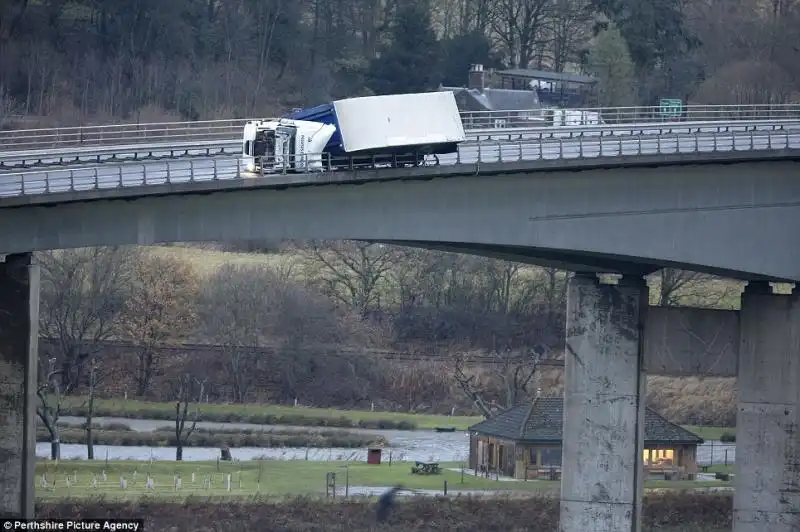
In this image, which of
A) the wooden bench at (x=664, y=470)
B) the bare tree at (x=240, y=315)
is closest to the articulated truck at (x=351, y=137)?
the wooden bench at (x=664, y=470)

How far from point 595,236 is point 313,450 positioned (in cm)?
1635

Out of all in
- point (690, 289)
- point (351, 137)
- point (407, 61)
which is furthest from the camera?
point (407, 61)

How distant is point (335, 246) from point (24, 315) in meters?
36.9

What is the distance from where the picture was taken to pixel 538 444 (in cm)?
5194

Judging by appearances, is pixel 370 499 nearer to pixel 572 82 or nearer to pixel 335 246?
pixel 335 246

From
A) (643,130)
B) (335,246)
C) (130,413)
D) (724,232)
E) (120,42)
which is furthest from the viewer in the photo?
(120,42)

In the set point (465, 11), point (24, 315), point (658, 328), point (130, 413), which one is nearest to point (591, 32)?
point (465, 11)

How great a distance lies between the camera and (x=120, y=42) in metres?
89.1

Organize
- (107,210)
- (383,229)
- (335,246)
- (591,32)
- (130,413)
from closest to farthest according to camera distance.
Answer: (107,210) → (383,229) → (130,413) → (335,246) → (591,32)

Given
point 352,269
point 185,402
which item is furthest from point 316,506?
point 352,269

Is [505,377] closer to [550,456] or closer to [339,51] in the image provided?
[550,456]

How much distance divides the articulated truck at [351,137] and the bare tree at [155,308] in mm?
27326

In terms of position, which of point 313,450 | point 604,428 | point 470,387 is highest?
point 470,387

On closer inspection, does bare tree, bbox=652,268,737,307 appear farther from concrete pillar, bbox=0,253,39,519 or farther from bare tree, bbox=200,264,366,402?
concrete pillar, bbox=0,253,39,519
